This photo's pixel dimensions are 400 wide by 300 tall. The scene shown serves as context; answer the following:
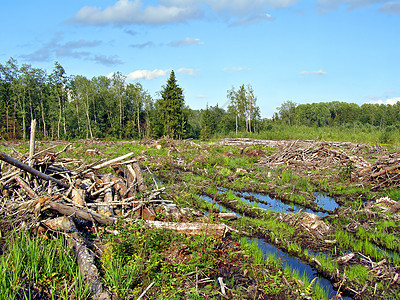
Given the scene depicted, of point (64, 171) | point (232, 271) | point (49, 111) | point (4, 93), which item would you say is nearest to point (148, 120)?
point (49, 111)

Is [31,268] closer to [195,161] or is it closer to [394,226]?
[394,226]

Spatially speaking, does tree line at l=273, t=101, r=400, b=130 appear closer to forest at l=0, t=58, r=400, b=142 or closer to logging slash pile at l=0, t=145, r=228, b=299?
forest at l=0, t=58, r=400, b=142

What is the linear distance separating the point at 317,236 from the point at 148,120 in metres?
56.9

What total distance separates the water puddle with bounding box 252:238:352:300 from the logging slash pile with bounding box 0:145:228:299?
1.22 meters

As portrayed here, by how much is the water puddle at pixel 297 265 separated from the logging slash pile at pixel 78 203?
1220mm

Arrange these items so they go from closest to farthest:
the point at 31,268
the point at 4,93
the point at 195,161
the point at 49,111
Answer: the point at 31,268 < the point at 195,161 < the point at 4,93 < the point at 49,111

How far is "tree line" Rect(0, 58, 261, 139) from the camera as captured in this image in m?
46.7

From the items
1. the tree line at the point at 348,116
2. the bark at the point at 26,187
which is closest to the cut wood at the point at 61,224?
the bark at the point at 26,187

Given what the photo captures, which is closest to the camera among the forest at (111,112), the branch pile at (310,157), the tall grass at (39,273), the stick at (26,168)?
the tall grass at (39,273)

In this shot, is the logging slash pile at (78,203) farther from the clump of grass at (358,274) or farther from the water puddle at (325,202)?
the water puddle at (325,202)

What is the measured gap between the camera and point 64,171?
7992 millimetres

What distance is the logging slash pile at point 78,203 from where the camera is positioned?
5.55 m


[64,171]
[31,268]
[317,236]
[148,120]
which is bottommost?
[317,236]

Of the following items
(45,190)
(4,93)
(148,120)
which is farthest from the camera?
(148,120)
